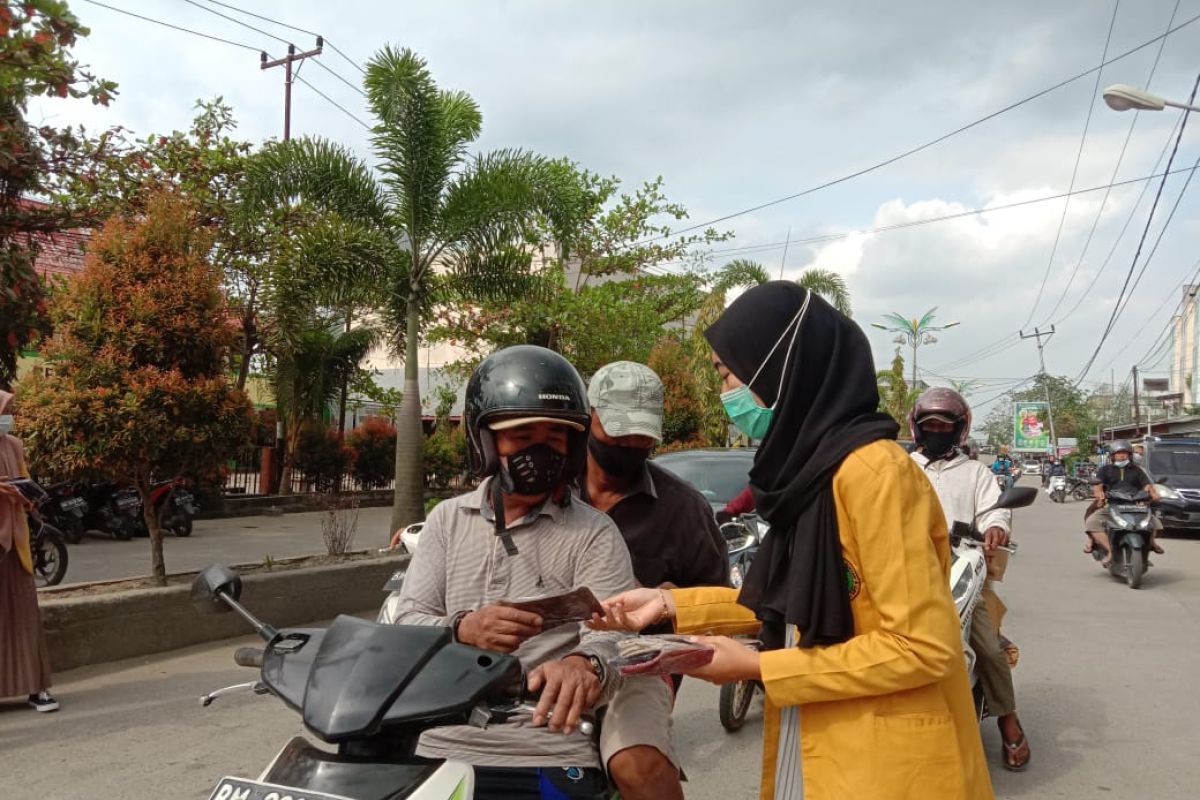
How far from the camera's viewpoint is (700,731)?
5.59 meters

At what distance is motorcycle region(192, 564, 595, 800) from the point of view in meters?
1.59

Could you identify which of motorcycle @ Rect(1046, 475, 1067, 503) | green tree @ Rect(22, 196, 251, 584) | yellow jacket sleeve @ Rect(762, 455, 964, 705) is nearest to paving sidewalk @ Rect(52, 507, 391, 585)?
green tree @ Rect(22, 196, 251, 584)

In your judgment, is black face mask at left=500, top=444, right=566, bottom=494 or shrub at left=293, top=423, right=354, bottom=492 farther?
shrub at left=293, top=423, right=354, bottom=492

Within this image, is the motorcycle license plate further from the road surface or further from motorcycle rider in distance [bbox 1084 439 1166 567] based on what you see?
motorcycle rider in distance [bbox 1084 439 1166 567]

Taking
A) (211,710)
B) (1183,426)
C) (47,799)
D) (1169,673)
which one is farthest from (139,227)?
(1183,426)

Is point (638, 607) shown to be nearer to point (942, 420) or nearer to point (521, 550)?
point (521, 550)

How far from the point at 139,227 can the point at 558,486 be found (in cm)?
632

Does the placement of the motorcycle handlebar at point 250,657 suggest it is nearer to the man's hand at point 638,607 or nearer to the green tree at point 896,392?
the man's hand at point 638,607

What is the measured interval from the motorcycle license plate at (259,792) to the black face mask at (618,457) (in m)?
2.00

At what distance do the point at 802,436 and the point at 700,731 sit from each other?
13.6 ft

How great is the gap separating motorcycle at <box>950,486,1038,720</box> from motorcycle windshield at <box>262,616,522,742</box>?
11.3 feet

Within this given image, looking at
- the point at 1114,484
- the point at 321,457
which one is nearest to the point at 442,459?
the point at 321,457

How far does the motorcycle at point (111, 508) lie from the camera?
46.6 feet

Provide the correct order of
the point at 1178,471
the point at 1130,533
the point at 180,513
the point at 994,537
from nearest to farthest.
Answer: the point at 994,537
the point at 1130,533
the point at 180,513
the point at 1178,471
